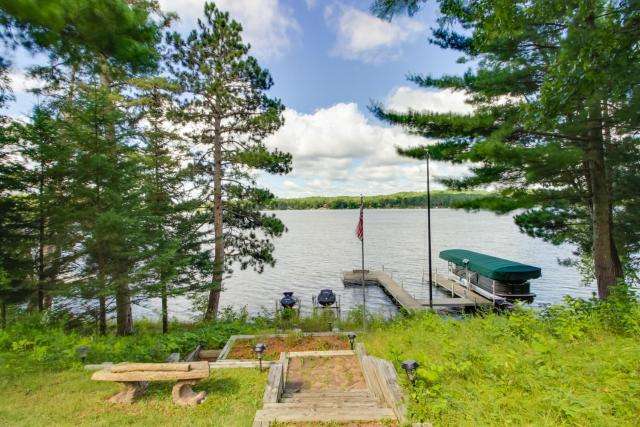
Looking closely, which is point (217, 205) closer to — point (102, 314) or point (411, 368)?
point (102, 314)

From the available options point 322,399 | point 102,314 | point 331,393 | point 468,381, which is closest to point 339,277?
point 102,314

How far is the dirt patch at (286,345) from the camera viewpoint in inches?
325

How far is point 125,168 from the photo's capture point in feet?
33.9

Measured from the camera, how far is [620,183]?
9625 mm

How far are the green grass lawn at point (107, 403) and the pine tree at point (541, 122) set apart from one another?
7346 mm

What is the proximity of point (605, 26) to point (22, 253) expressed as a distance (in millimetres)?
15798

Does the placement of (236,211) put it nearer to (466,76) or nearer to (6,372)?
(6,372)

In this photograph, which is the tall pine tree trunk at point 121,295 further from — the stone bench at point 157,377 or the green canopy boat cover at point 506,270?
the green canopy boat cover at point 506,270

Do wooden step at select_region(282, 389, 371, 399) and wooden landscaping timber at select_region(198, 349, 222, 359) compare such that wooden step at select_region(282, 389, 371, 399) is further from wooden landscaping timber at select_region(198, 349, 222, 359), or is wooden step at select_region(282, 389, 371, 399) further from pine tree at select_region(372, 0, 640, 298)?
pine tree at select_region(372, 0, 640, 298)

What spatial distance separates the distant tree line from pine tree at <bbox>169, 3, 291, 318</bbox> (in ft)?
0.17

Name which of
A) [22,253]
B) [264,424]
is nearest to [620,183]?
[264,424]

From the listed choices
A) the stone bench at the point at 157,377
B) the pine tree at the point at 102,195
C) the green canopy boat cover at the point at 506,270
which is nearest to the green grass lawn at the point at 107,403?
the stone bench at the point at 157,377

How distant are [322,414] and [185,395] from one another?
2572mm

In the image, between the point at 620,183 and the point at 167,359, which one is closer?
the point at 167,359
